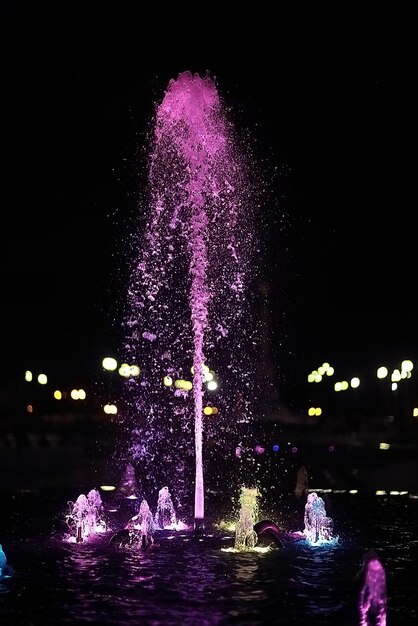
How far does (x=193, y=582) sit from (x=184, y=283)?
24.5m

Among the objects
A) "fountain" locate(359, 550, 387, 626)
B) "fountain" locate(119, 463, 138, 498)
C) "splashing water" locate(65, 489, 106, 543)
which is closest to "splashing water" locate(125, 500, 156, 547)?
"splashing water" locate(65, 489, 106, 543)

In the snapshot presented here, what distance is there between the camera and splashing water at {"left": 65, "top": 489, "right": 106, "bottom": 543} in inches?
592

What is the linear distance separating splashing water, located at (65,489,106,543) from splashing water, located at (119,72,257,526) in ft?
5.87

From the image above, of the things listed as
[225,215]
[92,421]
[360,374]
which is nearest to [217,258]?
[225,215]

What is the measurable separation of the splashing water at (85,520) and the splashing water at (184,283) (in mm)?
1788

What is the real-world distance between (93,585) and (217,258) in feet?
41.0

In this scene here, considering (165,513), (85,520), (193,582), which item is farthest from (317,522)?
(193,582)

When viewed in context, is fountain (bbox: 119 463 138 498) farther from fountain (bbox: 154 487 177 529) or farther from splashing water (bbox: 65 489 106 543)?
fountain (bbox: 154 487 177 529)

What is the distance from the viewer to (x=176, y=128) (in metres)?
18.1

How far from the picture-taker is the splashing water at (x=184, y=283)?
1767 cm

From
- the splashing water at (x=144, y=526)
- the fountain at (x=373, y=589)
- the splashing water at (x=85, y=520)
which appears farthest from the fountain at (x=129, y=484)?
the fountain at (x=373, y=589)

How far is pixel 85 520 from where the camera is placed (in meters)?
16.0

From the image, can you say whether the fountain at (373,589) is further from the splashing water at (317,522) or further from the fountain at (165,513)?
the fountain at (165,513)

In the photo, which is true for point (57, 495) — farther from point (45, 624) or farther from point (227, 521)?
point (45, 624)
